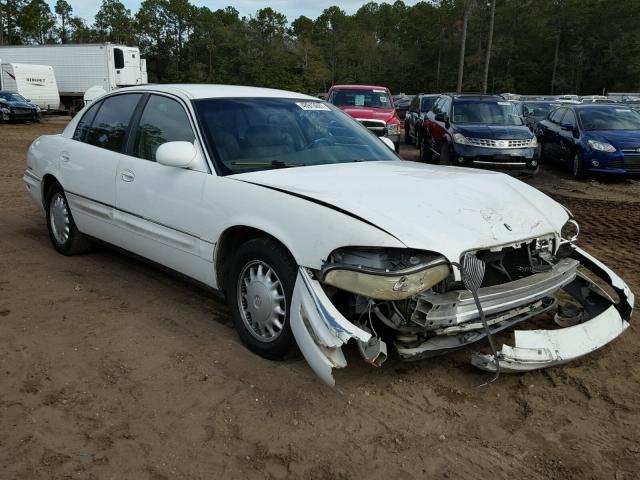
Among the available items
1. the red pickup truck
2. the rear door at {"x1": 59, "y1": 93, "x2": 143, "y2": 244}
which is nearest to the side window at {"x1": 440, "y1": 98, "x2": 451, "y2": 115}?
the red pickup truck

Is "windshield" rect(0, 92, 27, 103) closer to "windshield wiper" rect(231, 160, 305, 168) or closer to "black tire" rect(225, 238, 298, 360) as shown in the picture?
"windshield wiper" rect(231, 160, 305, 168)

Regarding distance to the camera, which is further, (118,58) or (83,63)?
(83,63)

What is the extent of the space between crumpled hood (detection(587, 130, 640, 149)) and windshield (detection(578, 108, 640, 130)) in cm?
30

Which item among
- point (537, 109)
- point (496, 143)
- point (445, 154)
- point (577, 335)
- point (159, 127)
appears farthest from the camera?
point (537, 109)

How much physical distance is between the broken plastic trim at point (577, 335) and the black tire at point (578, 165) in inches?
337

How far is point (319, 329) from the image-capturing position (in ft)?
9.47

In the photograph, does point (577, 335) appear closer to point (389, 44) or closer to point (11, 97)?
point (11, 97)

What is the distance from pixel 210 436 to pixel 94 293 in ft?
7.48

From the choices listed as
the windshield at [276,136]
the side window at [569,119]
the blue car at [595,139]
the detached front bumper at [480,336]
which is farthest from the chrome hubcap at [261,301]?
the side window at [569,119]

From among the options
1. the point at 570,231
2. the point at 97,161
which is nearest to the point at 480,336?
the point at 570,231

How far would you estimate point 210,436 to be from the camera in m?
2.76

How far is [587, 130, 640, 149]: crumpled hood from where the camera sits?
11.1 m

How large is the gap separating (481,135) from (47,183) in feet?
27.0

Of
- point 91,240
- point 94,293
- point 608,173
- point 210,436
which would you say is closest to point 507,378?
point 210,436
